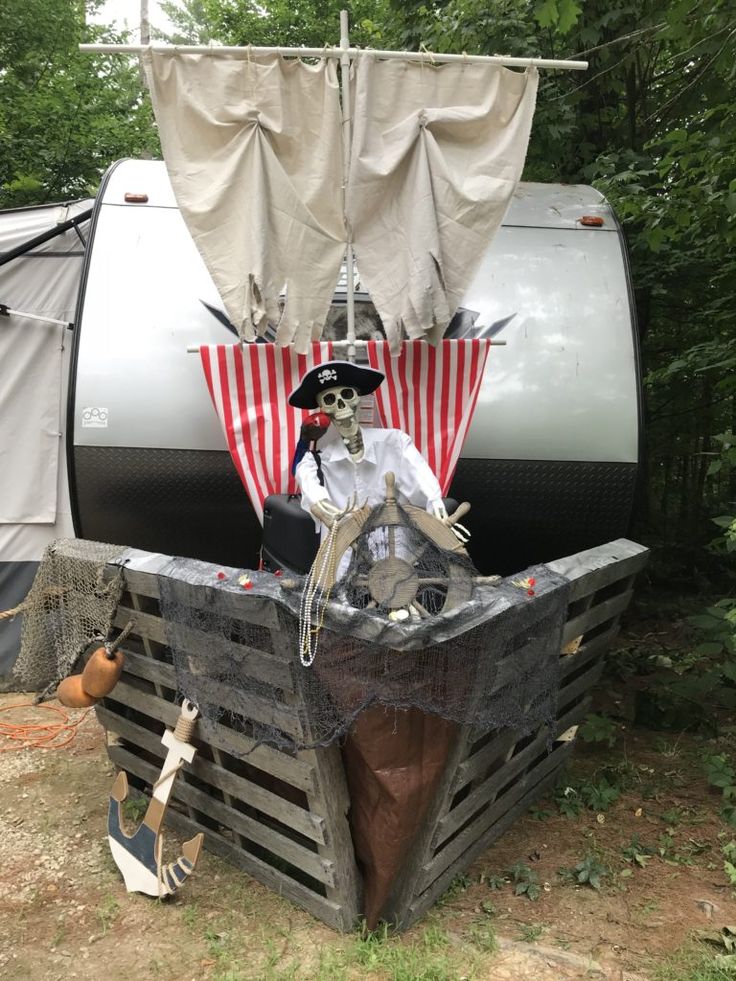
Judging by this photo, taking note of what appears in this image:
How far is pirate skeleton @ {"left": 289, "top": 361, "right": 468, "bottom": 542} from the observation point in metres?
3.45

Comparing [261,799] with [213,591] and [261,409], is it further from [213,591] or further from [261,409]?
[261,409]

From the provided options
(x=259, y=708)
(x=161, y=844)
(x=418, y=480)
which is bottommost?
(x=161, y=844)

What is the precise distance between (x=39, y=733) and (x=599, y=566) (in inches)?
140

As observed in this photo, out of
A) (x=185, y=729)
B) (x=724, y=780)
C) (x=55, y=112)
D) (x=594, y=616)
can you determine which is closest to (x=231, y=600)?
(x=185, y=729)

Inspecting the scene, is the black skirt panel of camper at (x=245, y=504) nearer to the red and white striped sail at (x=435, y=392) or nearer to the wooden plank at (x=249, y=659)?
the red and white striped sail at (x=435, y=392)

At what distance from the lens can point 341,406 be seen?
11.5ft

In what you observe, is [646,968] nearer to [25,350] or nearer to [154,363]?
[154,363]

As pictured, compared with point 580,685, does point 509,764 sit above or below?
below

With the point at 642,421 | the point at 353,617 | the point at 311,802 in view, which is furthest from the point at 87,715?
the point at 642,421

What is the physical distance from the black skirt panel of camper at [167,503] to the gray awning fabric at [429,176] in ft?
4.08

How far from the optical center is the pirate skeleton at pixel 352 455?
3.45m

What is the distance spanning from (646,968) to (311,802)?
1.31 meters

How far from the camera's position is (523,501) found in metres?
4.22

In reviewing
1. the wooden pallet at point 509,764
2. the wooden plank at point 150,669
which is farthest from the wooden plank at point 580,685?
the wooden plank at point 150,669
